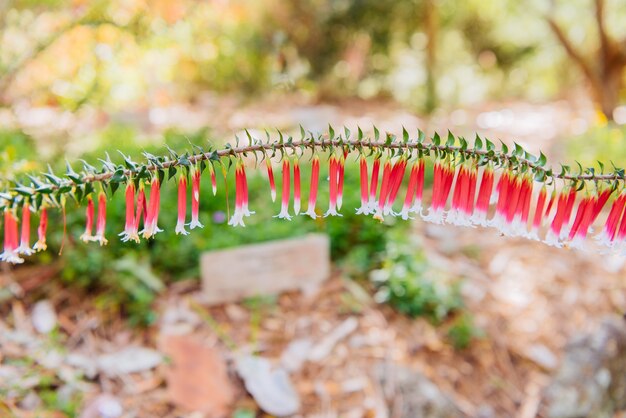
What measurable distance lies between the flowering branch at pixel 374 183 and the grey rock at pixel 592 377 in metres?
1.32

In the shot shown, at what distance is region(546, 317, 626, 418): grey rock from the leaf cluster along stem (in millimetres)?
1594

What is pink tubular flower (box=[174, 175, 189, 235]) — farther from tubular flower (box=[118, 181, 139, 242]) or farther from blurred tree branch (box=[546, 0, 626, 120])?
blurred tree branch (box=[546, 0, 626, 120])

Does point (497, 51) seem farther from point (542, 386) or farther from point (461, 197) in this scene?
point (461, 197)

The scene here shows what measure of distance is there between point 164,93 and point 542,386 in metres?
6.32

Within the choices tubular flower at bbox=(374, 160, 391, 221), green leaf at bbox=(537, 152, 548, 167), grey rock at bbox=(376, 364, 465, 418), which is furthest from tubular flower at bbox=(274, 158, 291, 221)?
grey rock at bbox=(376, 364, 465, 418)

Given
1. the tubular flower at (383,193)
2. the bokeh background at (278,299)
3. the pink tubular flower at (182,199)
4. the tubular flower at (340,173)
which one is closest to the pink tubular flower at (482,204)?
the tubular flower at (383,193)

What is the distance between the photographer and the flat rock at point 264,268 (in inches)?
115

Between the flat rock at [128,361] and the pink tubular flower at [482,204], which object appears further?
the flat rock at [128,361]

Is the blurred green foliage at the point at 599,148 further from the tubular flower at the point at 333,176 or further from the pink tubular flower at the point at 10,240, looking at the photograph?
the pink tubular flower at the point at 10,240

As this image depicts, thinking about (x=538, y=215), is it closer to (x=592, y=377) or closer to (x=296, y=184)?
(x=296, y=184)

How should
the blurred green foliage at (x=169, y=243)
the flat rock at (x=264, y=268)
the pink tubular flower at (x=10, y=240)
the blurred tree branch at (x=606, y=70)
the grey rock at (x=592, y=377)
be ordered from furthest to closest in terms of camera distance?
1. the blurred tree branch at (x=606, y=70)
2. the flat rock at (x=264, y=268)
3. the blurred green foliage at (x=169, y=243)
4. the grey rock at (x=592, y=377)
5. the pink tubular flower at (x=10, y=240)

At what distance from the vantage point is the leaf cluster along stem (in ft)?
4.07

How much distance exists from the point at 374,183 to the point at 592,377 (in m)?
1.78

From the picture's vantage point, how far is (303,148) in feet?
4.50
